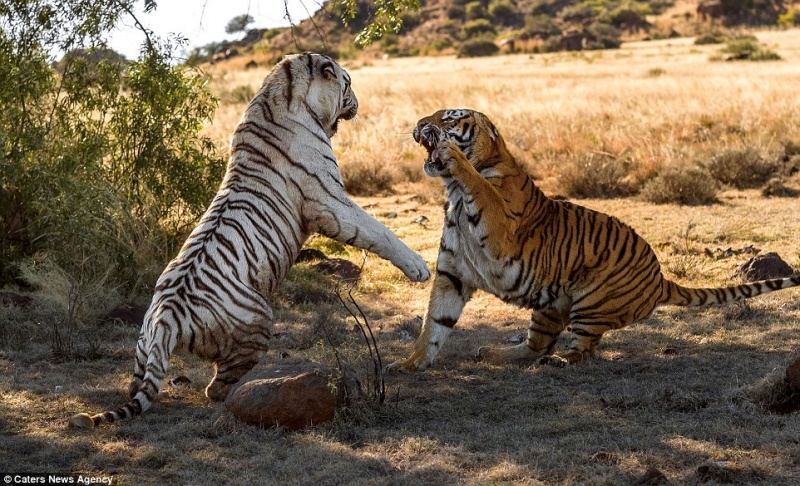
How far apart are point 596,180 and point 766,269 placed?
5182mm

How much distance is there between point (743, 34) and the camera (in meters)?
50.8

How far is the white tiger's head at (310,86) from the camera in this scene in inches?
262

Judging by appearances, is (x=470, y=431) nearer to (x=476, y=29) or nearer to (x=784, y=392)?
(x=784, y=392)

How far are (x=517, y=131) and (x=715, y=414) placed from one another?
1287 centimetres

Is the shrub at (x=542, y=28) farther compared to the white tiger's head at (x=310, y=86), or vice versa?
the shrub at (x=542, y=28)

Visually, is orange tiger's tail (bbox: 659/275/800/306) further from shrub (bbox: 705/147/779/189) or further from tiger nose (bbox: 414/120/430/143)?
shrub (bbox: 705/147/779/189)

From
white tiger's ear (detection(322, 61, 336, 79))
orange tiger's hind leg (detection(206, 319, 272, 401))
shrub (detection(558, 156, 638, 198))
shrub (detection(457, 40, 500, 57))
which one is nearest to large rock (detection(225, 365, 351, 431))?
orange tiger's hind leg (detection(206, 319, 272, 401))

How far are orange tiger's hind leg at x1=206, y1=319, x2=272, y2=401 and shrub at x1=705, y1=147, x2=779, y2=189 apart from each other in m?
9.92

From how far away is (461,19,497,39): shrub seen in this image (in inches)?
2457

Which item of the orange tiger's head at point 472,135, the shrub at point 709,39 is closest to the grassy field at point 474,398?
the orange tiger's head at point 472,135

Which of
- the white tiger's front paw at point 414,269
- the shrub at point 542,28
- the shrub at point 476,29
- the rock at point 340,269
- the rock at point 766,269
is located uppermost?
the shrub at point 476,29

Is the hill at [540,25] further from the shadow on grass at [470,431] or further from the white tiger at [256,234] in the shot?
the shadow on grass at [470,431]

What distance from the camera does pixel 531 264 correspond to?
678cm

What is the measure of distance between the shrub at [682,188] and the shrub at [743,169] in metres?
0.91
